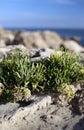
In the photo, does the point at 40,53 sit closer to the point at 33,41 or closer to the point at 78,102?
the point at 78,102

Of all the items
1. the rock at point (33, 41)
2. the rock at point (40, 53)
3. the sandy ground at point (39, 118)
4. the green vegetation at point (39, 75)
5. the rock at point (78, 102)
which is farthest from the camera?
the rock at point (33, 41)

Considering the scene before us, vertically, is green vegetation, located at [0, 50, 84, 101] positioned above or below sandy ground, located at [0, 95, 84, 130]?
above

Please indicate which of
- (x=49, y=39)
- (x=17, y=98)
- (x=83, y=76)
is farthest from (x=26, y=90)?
(x=49, y=39)

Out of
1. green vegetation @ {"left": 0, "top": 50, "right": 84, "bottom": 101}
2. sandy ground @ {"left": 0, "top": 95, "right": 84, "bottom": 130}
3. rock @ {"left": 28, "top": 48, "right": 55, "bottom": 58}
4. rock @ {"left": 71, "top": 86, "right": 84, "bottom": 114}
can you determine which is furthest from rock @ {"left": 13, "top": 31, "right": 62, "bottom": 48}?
sandy ground @ {"left": 0, "top": 95, "right": 84, "bottom": 130}

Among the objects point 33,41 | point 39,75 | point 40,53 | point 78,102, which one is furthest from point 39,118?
point 33,41

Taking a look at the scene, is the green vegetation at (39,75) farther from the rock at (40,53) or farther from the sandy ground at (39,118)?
the rock at (40,53)

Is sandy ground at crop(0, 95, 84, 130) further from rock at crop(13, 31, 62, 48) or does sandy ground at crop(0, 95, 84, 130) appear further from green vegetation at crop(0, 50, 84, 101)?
rock at crop(13, 31, 62, 48)

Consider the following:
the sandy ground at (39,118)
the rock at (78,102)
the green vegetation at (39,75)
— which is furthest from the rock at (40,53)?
the sandy ground at (39,118)
